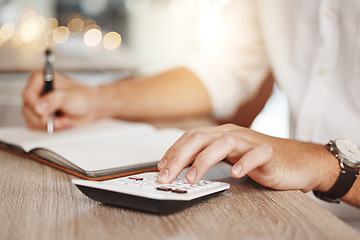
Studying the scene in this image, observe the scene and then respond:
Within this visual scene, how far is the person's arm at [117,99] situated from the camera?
3.43 feet

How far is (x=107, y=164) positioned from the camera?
0.68 meters

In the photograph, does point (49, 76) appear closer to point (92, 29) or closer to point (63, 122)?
point (63, 122)

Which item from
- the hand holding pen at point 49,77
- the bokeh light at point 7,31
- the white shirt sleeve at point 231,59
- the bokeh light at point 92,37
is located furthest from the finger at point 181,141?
the bokeh light at point 92,37

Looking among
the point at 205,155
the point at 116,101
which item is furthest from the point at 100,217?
the point at 116,101

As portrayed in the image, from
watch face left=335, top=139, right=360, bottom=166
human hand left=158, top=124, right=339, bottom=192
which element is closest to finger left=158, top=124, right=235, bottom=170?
human hand left=158, top=124, right=339, bottom=192

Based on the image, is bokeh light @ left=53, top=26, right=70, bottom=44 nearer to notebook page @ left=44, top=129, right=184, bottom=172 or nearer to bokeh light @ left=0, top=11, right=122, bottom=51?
bokeh light @ left=0, top=11, right=122, bottom=51

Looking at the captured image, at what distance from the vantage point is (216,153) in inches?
21.8

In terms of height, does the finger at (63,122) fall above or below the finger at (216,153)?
below

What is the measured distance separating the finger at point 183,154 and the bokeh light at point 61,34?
3987 millimetres

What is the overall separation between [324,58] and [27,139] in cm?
70

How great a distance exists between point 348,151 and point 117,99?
687 mm

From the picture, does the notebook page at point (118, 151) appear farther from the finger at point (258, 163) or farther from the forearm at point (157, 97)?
the forearm at point (157, 97)

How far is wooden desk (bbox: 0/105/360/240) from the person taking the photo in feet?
1.42

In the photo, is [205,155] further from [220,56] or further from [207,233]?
[220,56]
